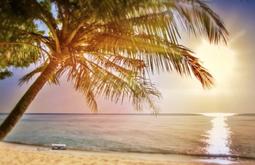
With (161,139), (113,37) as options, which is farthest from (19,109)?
(161,139)

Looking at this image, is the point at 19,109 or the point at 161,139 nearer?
the point at 19,109

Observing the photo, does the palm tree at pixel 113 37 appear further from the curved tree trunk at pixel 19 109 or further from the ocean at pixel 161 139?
the ocean at pixel 161 139

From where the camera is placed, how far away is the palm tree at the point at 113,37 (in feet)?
12.2

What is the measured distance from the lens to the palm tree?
12.2 feet

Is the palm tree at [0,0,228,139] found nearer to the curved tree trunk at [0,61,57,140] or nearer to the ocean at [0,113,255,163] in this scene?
the curved tree trunk at [0,61,57,140]

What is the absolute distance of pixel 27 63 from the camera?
745cm

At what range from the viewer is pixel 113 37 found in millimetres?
4461

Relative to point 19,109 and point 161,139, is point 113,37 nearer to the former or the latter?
point 19,109

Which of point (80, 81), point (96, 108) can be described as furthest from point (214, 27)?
point (96, 108)

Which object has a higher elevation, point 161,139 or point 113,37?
point 113,37

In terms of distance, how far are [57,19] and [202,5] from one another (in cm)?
A: 218

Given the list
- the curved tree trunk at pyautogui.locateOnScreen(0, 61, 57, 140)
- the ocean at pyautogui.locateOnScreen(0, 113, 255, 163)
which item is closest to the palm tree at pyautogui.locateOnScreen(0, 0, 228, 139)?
the curved tree trunk at pyautogui.locateOnScreen(0, 61, 57, 140)

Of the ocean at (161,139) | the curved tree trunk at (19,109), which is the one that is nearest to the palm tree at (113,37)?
the curved tree trunk at (19,109)

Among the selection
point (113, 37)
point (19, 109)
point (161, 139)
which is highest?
point (113, 37)
